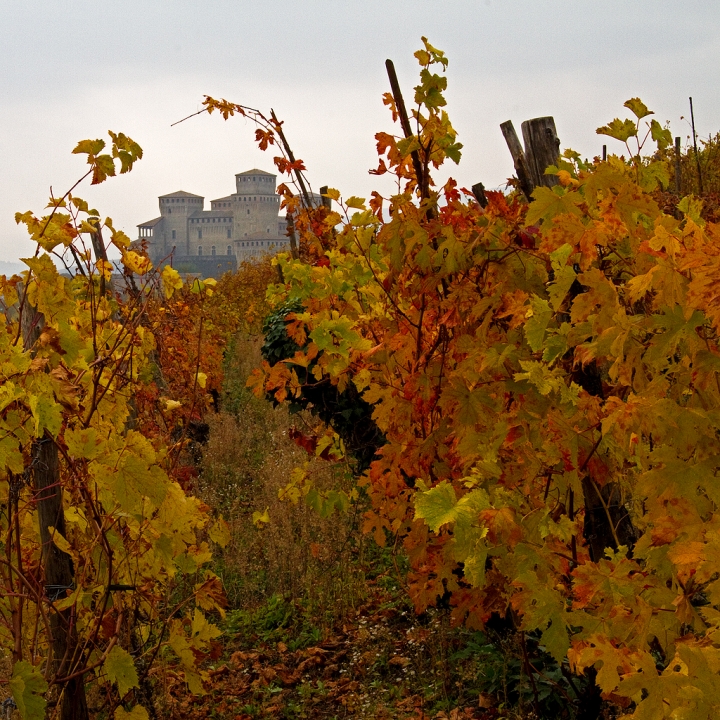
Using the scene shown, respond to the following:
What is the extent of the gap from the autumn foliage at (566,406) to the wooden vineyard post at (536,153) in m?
0.20

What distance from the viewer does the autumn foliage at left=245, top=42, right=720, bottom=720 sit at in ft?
4.92

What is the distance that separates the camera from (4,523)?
2979 millimetres

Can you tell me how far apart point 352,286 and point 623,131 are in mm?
2038

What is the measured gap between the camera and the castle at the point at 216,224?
90.8 meters

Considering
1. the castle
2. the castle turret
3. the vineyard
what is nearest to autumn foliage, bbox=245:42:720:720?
the vineyard

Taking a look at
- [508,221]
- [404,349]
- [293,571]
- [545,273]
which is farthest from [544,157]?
[293,571]

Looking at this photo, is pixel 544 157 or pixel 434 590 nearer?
pixel 544 157

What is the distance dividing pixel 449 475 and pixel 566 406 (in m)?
0.98


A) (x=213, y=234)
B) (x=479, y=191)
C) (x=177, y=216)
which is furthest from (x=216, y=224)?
(x=479, y=191)

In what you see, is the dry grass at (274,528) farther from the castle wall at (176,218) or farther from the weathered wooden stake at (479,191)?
the castle wall at (176,218)

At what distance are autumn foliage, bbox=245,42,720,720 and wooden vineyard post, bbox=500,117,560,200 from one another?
0.20 metres

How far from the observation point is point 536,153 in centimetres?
281

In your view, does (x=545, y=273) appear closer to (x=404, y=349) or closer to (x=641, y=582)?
(x=404, y=349)

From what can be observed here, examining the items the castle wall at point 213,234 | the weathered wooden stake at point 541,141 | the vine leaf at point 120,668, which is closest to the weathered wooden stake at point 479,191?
the weathered wooden stake at point 541,141
